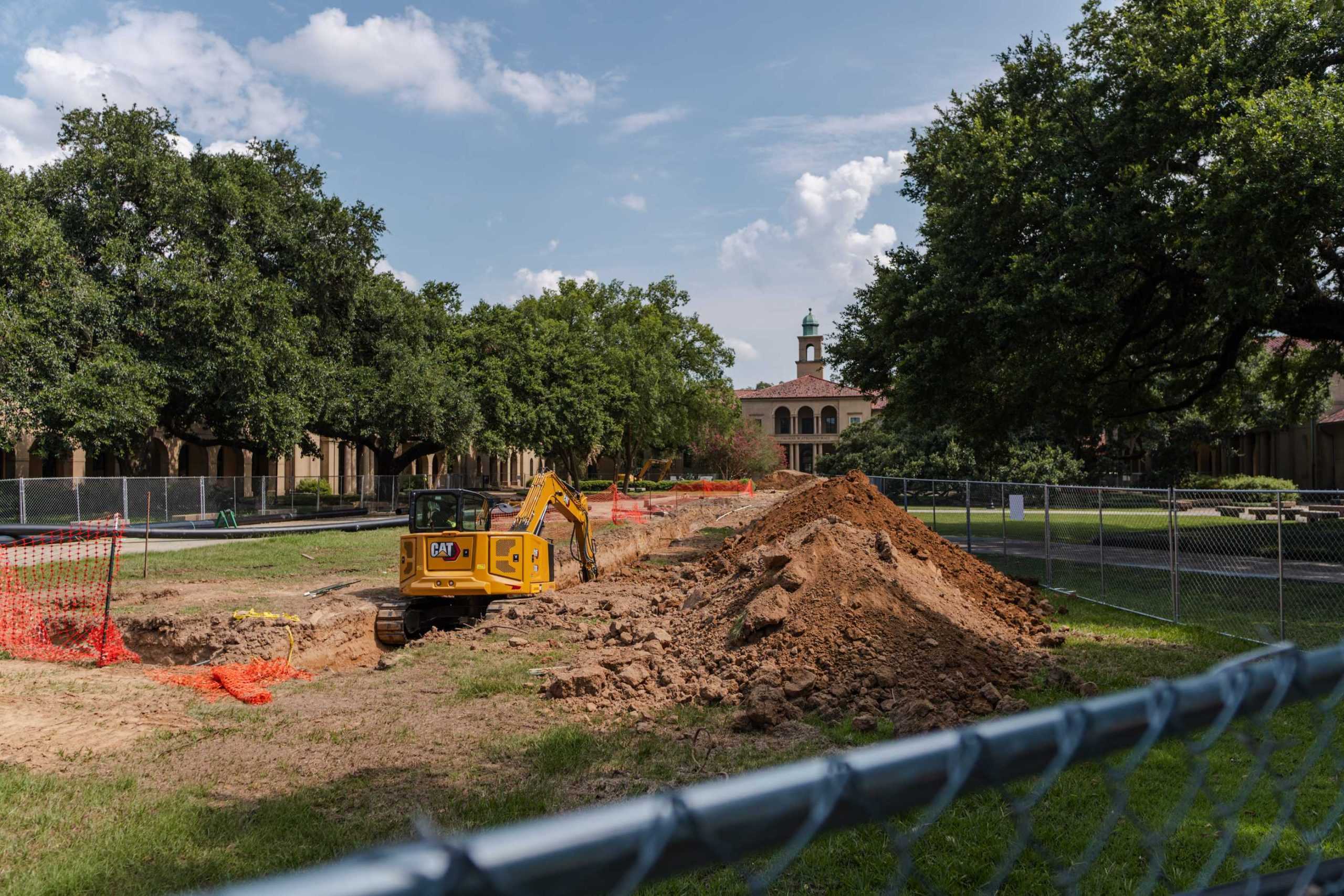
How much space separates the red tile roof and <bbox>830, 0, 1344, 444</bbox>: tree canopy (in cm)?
6759

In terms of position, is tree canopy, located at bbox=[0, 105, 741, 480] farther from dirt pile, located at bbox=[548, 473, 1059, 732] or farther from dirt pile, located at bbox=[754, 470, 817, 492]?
dirt pile, located at bbox=[548, 473, 1059, 732]

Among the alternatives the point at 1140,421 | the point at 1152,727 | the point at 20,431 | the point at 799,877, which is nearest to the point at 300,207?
the point at 20,431

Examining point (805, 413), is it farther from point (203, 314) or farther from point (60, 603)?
point (60, 603)

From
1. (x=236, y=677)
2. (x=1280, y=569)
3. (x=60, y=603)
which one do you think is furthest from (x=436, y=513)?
(x=1280, y=569)

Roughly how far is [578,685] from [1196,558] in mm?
10689

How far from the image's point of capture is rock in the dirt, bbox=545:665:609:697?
30.9 feet

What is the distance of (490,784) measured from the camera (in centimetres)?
689

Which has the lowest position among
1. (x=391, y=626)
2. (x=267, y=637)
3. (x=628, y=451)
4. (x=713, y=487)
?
(x=391, y=626)

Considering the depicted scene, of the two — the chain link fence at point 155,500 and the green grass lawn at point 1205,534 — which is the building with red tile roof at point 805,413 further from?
the green grass lawn at point 1205,534

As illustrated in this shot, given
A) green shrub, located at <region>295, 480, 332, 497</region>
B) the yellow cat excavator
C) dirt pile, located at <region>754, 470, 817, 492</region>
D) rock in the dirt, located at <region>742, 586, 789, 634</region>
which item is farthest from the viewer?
dirt pile, located at <region>754, 470, 817, 492</region>

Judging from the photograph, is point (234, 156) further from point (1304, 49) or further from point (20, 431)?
point (1304, 49)

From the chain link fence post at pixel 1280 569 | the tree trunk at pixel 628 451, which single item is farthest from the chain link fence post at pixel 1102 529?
the tree trunk at pixel 628 451

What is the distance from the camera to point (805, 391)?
306 ft

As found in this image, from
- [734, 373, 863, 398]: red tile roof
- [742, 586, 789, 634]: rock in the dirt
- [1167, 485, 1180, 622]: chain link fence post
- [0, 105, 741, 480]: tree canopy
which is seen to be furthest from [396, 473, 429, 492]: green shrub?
[734, 373, 863, 398]: red tile roof
